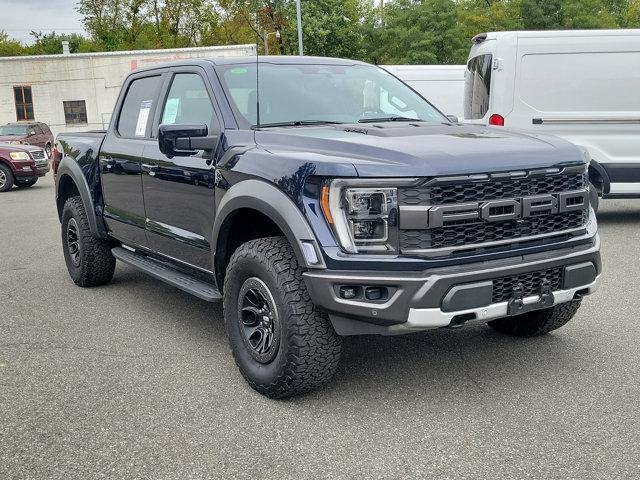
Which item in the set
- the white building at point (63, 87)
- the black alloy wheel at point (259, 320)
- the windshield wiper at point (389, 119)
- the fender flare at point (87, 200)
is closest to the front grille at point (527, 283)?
the black alloy wheel at point (259, 320)

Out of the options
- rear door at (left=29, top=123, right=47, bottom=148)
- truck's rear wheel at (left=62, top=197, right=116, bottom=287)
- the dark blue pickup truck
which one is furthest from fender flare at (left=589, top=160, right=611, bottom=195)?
rear door at (left=29, top=123, right=47, bottom=148)

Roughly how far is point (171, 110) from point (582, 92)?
6.22m

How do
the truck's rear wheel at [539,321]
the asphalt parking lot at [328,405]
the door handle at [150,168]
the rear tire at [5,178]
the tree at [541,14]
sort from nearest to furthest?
→ the asphalt parking lot at [328,405], the truck's rear wheel at [539,321], the door handle at [150,168], the rear tire at [5,178], the tree at [541,14]

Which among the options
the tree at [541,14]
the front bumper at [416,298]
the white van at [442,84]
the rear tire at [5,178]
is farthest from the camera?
the tree at [541,14]

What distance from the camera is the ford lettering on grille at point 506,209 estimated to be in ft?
11.6

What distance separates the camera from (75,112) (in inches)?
1730

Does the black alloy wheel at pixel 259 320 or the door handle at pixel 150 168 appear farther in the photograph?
the door handle at pixel 150 168

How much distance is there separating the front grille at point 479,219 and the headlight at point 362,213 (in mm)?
58

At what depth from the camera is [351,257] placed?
11.6 feet

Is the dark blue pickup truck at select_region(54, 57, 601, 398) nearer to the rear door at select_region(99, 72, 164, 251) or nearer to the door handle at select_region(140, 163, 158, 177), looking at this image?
the door handle at select_region(140, 163, 158, 177)

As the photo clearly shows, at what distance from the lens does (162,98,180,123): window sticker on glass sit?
17.0ft


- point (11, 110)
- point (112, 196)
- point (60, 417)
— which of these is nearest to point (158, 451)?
point (60, 417)

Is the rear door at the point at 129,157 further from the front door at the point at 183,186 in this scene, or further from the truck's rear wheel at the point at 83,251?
the truck's rear wheel at the point at 83,251

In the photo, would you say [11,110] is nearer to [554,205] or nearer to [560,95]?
[560,95]
